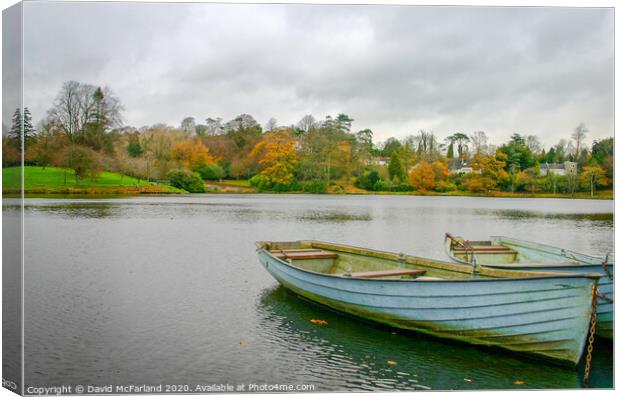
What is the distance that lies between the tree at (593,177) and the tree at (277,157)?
7.70 m

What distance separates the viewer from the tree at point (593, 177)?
8680 millimetres

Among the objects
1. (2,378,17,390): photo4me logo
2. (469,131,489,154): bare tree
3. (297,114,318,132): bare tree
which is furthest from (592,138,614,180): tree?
(2,378,17,390): photo4me logo

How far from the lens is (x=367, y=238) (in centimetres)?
1836

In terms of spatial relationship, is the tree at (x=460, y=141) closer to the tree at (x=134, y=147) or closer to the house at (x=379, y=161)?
the house at (x=379, y=161)

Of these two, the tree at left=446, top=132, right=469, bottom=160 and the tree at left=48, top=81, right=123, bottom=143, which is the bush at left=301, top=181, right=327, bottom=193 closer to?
the tree at left=446, top=132, right=469, bottom=160

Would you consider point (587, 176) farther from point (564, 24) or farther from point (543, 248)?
point (564, 24)

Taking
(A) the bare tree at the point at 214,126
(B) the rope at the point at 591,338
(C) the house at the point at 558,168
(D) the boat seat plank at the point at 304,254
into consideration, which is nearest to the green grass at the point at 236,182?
(A) the bare tree at the point at 214,126

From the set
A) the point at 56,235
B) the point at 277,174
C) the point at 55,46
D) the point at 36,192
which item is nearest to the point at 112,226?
the point at 56,235

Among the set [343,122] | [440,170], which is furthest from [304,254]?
[440,170]

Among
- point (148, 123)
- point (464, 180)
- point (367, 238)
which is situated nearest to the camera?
point (148, 123)

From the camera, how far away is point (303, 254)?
1172cm

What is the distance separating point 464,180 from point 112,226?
482 inches

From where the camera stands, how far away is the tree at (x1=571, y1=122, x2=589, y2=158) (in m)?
9.22

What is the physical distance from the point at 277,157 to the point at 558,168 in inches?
289
